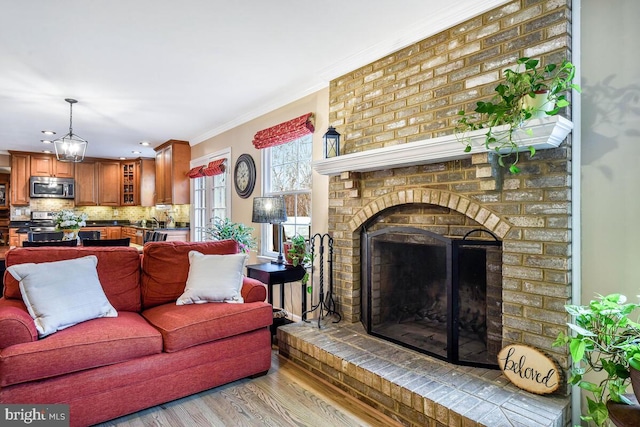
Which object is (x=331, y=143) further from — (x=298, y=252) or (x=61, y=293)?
(x=61, y=293)

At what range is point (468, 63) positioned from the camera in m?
2.31

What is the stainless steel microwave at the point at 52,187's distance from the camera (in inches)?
292

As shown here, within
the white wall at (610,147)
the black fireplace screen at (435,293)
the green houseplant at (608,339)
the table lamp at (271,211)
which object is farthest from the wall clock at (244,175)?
the green houseplant at (608,339)

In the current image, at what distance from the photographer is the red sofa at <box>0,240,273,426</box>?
196 centimetres

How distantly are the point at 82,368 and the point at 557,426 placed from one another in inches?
96.2

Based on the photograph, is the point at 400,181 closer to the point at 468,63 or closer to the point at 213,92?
the point at 468,63

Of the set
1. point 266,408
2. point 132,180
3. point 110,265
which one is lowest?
point 266,408

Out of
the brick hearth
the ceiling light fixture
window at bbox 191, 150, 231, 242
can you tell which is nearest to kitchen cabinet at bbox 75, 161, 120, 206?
window at bbox 191, 150, 231, 242

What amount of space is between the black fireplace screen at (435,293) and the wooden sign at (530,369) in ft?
0.73

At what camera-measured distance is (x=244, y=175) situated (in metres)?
4.90

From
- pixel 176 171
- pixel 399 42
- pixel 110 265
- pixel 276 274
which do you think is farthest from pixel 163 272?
pixel 176 171

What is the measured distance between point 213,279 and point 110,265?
0.76 m

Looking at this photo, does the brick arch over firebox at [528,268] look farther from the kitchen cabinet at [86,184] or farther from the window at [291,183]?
the kitchen cabinet at [86,184]

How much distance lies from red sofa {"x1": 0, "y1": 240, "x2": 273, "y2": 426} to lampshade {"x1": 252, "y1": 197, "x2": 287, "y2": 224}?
0.53 meters
